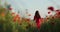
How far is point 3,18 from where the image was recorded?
1.57 meters

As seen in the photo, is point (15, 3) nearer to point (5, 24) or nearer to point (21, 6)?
point (21, 6)

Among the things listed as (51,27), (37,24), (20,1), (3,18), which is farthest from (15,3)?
(51,27)

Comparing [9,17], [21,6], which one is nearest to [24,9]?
[21,6]

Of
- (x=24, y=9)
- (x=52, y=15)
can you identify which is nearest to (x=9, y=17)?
(x=24, y=9)

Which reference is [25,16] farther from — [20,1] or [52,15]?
[52,15]

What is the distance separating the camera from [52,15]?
162 centimetres

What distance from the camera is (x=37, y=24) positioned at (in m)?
1.61

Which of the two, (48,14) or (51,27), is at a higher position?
(48,14)

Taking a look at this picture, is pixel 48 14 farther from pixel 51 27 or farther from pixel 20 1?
pixel 20 1

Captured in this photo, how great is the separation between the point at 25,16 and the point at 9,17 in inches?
5.7

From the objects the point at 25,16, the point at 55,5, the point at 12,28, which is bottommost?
the point at 12,28

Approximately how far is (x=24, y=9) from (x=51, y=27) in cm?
30

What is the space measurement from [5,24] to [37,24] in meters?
0.29

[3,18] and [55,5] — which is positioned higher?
[55,5]
